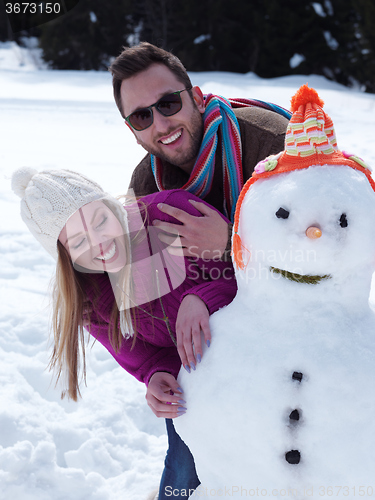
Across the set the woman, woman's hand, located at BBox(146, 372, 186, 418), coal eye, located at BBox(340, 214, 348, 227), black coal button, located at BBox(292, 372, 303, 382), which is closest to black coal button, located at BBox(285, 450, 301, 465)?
black coal button, located at BBox(292, 372, 303, 382)

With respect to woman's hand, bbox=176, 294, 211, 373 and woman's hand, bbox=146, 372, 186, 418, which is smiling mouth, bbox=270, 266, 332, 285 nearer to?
woman's hand, bbox=176, 294, 211, 373

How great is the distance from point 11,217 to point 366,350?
128 inches

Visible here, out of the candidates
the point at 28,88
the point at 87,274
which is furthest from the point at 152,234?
the point at 28,88

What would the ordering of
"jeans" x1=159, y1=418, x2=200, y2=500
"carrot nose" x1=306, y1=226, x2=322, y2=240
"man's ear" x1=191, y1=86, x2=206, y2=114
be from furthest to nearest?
"man's ear" x1=191, y1=86, x2=206, y2=114 < "jeans" x1=159, y1=418, x2=200, y2=500 < "carrot nose" x1=306, y1=226, x2=322, y2=240

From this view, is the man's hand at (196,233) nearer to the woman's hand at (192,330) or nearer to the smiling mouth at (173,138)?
the woman's hand at (192,330)

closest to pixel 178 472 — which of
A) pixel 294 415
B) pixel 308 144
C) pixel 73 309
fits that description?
pixel 73 309

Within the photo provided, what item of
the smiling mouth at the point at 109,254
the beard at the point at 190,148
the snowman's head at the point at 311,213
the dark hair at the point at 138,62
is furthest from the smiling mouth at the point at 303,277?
the dark hair at the point at 138,62

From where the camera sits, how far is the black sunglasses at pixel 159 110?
185cm

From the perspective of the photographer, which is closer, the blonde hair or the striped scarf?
the blonde hair

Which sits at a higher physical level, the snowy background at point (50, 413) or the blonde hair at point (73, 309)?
the blonde hair at point (73, 309)

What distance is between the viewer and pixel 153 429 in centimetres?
211

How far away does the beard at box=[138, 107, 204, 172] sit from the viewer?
76.4 inches

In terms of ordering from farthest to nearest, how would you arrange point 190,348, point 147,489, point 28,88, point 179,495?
point 28,88 < point 147,489 < point 179,495 < point 190,348

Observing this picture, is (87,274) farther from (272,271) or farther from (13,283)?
(13,283)
